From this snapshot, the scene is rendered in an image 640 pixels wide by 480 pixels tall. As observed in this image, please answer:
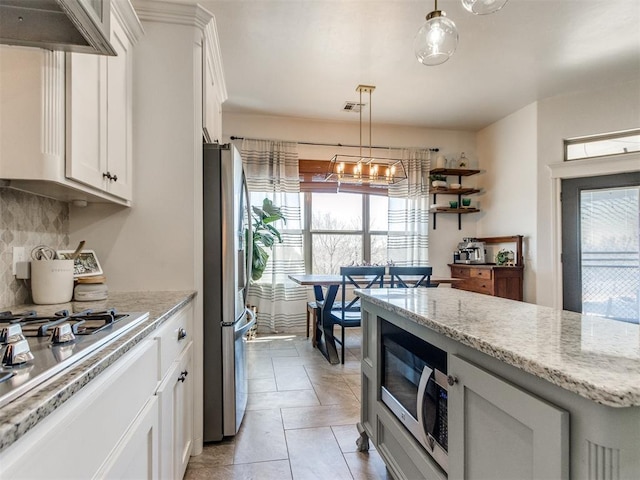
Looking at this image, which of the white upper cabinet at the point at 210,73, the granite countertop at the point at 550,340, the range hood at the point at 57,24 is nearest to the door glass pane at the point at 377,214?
the white upper cabinet at the point at 210,73

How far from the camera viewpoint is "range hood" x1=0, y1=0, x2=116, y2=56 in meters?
1.00

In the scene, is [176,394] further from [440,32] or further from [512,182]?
[512,182]

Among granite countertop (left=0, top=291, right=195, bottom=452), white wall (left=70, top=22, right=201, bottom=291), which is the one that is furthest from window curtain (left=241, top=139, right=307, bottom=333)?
granite countertop (left=0, top=291, right=195, bottom=452)

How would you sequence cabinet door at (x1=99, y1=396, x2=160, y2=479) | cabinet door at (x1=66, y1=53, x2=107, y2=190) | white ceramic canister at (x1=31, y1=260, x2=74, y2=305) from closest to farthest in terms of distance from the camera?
cabinet door at (x1=99, y1=396, x2=160, y2=479)
cabinet door at (x1=66, y1=53, x2=107, y2=190)
white ceramic canister at (x1=31, y1=260, x2=74, y2=305)

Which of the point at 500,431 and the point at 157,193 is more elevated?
the point at 157,193

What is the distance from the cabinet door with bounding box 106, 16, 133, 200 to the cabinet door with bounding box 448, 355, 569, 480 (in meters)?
1.73

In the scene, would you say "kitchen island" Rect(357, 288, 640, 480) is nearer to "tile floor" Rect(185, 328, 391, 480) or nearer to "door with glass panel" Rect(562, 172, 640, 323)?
"tile floor" Rect(185, 328, 391, 480)

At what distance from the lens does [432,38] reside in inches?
60.6

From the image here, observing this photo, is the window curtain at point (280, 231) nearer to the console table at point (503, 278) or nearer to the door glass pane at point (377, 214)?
the door glass pane at point (377, 214)

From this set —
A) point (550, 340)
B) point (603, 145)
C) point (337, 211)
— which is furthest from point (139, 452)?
point (603, 145)

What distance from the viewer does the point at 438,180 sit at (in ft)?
15.9

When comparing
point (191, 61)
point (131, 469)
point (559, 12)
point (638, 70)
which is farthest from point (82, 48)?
point (638, 70)

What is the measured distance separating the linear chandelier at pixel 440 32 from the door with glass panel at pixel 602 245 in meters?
3.22

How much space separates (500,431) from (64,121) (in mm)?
1796
